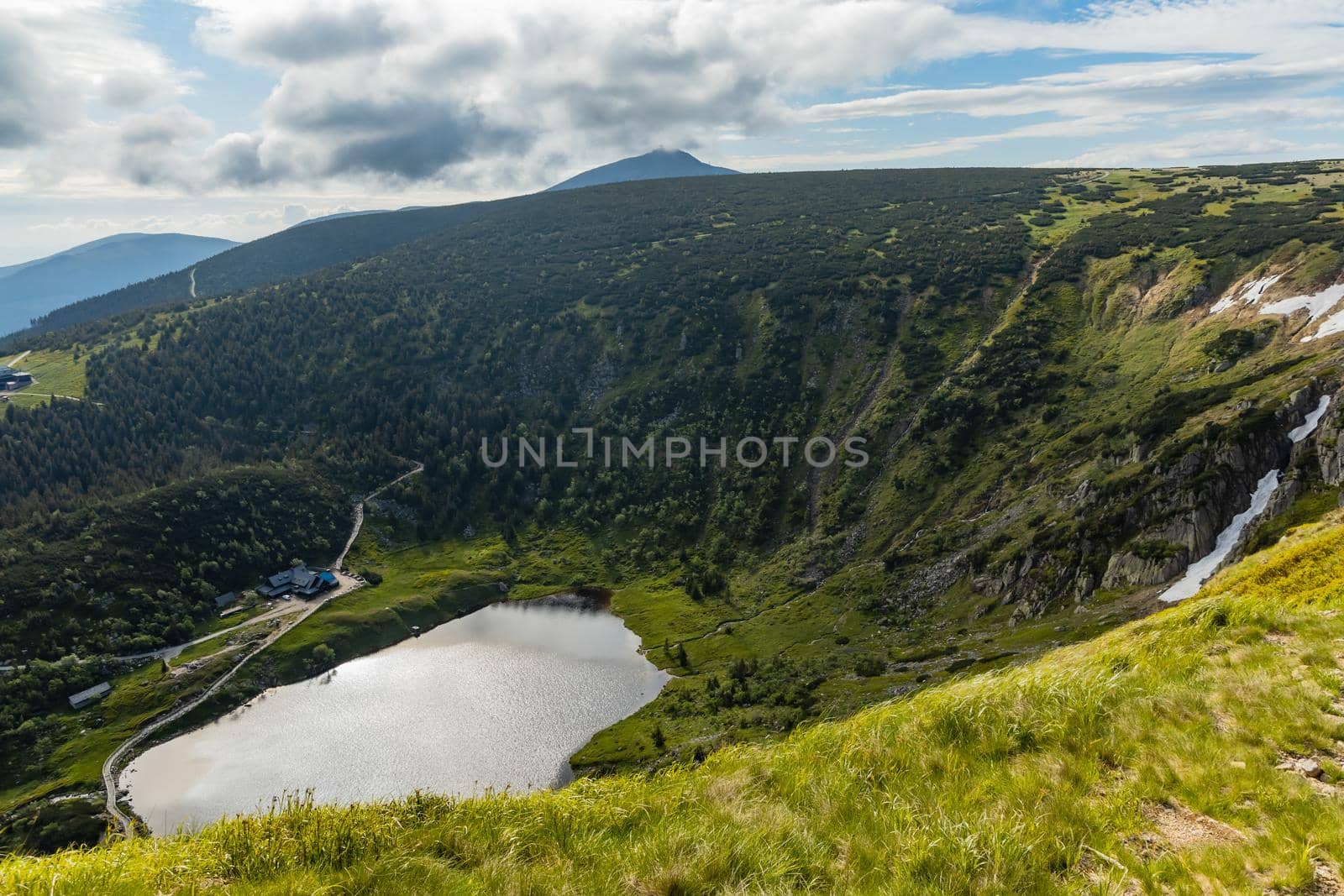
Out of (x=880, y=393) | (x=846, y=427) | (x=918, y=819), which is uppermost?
(x=918, y=819)

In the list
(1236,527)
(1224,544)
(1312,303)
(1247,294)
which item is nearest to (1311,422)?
(1236,527)

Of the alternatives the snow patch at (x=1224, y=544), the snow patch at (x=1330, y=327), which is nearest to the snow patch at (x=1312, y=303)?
the snow patch at (x=1330, y=327)

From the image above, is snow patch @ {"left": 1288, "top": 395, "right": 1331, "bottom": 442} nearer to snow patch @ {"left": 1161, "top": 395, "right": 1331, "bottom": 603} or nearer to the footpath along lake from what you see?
snow patch @ {"left": 1161, "top": 395, "right": 1331, "bottom": 603}

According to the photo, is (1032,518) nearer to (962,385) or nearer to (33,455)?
(962,385)

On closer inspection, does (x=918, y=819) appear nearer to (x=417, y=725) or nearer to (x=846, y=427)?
(x=417, y=725)

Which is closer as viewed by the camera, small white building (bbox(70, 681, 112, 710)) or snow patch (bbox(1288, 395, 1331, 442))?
snow patch (bbox(1288, 395, 1331, 442))

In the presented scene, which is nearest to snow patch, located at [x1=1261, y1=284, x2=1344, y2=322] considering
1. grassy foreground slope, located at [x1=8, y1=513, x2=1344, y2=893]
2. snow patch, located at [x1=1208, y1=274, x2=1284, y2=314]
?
snow patch, located at [x1=1208, y1=274, x2=1284, y2=314]
